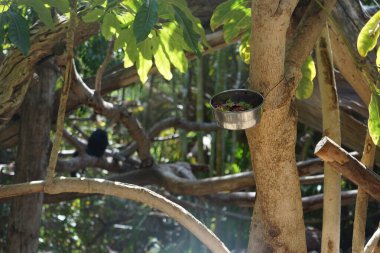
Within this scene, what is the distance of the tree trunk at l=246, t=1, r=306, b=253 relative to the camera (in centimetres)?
229

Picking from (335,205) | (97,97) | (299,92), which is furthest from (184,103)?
(335,205)

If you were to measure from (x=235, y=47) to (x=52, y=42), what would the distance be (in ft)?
9.55

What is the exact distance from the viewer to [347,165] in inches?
96.5

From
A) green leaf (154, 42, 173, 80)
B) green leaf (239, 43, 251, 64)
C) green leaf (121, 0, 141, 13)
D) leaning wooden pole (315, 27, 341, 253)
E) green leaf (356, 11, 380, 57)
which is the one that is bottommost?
leaning wooden pole (315, 27, 341, 253)

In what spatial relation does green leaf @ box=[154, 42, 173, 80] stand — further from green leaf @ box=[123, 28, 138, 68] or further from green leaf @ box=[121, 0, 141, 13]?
green leaf @ box=[121, 0, 141, 13]

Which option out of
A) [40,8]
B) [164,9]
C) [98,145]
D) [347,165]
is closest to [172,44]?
[164,9]

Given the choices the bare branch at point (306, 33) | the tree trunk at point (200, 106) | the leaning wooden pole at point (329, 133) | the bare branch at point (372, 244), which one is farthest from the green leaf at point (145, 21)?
the tree trunk at point (200, 106)

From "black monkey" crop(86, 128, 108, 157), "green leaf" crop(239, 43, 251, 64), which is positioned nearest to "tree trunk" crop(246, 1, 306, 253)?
"green leaf" crop(239, 43, 251, 64)

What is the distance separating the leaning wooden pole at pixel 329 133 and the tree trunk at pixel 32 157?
202 centimetres

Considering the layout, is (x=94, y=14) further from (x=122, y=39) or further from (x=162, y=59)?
(x=162, y=59)

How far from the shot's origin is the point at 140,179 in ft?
16.5

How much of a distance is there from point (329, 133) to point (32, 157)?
2164 mm

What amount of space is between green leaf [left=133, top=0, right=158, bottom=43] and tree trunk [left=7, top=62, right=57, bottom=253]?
2345 mm

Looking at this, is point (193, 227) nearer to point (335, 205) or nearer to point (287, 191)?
point (287, 191)
